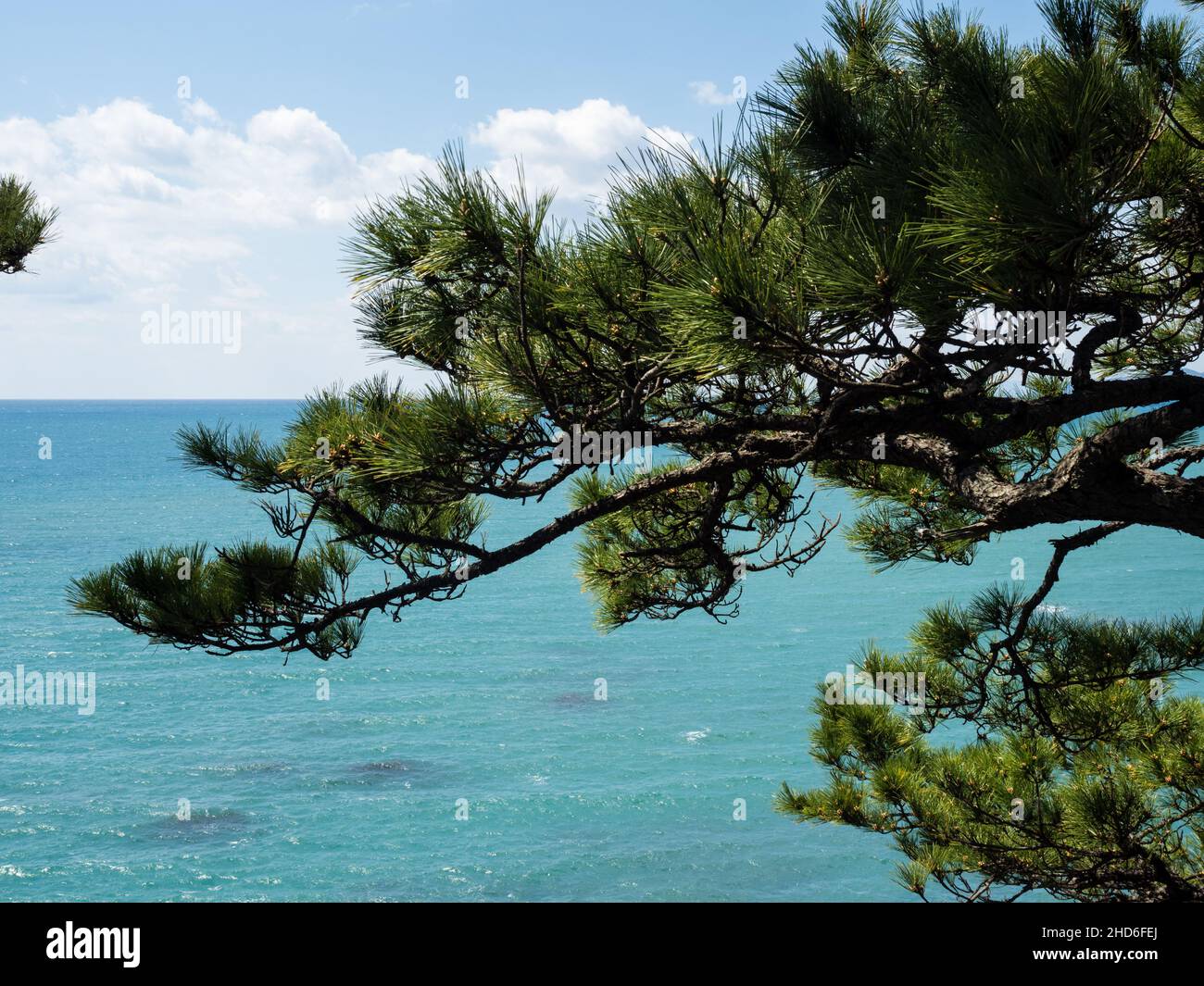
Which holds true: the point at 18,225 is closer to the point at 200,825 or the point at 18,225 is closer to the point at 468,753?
the point at 200,825

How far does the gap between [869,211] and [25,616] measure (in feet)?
95.9

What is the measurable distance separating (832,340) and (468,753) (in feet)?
56.9

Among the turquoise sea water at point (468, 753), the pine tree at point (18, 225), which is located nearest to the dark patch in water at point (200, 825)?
the turquoise sea water at point (468, 753)

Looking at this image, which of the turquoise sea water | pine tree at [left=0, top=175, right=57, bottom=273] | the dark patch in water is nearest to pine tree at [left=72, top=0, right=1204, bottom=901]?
pine tree at [left=0, top=175, right=57, bottom=273]

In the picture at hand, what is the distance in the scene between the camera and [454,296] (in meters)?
2.91

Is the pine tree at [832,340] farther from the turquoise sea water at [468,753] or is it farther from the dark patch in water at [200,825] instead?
the dark patch in water at [200,825]

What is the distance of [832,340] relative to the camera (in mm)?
2402

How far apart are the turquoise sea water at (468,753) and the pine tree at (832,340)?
3.43 metres

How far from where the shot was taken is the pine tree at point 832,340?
224cm

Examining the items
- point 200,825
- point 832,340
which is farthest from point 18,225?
point 200,825

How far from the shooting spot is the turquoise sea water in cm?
1416

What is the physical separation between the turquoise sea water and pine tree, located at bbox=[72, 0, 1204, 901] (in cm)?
343
